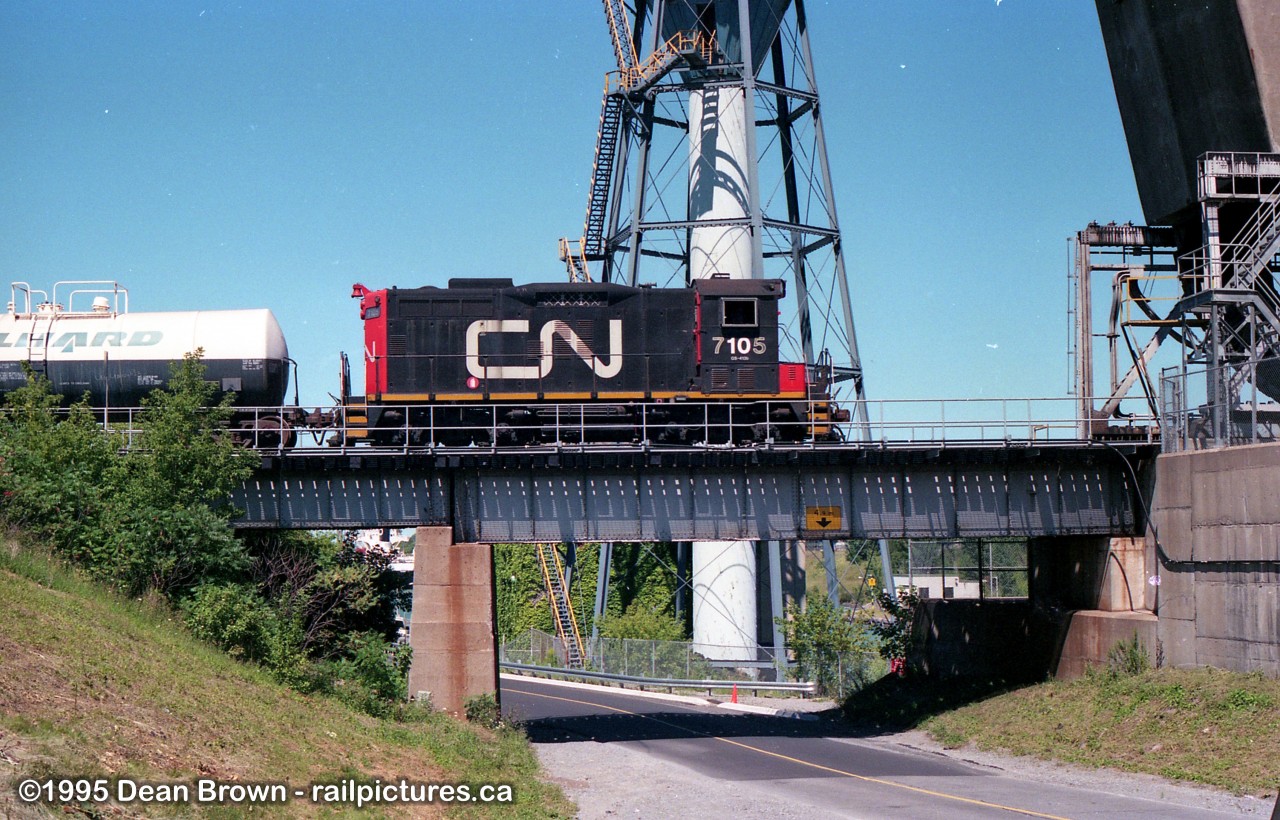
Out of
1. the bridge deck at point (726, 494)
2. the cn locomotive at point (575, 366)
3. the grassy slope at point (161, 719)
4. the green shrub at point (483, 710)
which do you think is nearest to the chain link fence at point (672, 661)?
the cn locomotive at point (575, 366)

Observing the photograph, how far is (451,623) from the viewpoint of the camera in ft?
106

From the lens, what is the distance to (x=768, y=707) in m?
45.2

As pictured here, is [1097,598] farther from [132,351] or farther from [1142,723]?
[132,351]

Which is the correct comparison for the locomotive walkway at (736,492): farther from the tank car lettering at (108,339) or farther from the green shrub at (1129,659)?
the tank car lettering at (108,339)

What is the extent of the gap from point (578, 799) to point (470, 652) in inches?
375

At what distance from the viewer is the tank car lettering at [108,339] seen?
35.8 meters

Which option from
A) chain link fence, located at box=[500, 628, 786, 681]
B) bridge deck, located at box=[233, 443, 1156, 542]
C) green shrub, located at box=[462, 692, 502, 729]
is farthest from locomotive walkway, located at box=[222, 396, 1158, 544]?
chain link fence, located at box=[500, 628, 786, 681]

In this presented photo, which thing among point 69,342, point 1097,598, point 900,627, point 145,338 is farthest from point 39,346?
point 1097,598

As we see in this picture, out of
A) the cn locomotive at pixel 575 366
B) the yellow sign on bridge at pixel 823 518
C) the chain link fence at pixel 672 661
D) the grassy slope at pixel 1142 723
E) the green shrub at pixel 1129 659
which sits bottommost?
the chain link fence at pixel 672 661

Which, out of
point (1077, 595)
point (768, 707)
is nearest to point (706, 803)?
point (1077, 595)

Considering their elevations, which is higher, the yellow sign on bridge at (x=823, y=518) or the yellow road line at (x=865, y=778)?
the yellow sign on bridge at (x=823, y=518)

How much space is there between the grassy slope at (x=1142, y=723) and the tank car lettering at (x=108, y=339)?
84.5ft

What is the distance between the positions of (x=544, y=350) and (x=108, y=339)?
1280 cm

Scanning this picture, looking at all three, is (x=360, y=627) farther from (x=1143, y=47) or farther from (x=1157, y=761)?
(x=1143, y=47)
